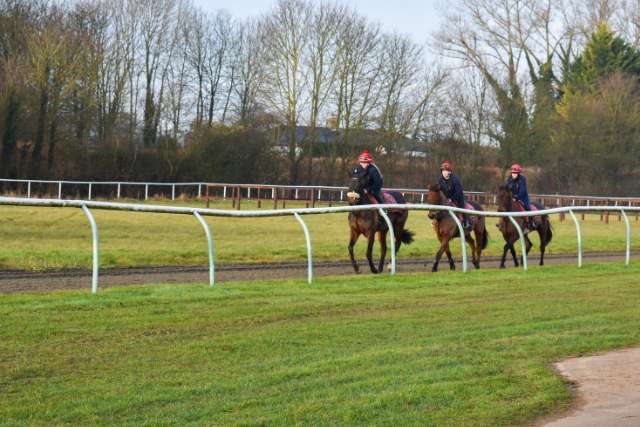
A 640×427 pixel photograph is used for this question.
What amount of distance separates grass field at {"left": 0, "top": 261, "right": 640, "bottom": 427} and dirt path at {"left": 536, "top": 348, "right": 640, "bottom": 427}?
0.49ft

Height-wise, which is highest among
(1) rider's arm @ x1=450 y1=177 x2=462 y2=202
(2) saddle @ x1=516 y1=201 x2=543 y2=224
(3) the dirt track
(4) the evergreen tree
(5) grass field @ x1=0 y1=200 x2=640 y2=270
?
(4) the evergreen tree

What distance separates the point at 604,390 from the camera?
13.8ft

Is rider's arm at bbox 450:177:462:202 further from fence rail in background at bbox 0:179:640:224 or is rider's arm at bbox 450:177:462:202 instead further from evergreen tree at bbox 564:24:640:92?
evergreen tree at bbox 564:24:640:92

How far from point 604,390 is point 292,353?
6.55 ft

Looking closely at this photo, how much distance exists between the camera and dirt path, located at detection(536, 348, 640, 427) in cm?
359

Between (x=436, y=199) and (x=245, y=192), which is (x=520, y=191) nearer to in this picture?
(x=436, y=199)

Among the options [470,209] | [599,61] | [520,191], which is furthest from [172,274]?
[599,61]

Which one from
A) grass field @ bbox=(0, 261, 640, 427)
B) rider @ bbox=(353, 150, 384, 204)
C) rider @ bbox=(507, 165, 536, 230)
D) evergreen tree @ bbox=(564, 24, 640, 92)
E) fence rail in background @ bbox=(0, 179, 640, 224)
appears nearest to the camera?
grass field @ bbox=(0, 261, 640, 427)

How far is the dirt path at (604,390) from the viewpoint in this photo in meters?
3.59

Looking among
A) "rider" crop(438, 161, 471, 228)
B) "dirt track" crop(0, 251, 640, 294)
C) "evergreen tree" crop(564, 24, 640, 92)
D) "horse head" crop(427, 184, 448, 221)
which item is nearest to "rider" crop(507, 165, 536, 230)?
"dirt track" crop(0, 251, 640, 294)

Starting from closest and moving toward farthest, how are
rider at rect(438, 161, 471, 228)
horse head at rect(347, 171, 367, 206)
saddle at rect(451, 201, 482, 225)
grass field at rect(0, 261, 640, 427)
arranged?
grass field at rect(0, 261, 640, 427) < horse head at rect(347, 171, 367, 206) < rider at rect(438, 161, 471, 228) < saddle at rect(451, 201, 482, 225)

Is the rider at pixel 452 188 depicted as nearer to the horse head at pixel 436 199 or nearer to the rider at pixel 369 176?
the horse head at pixel 436 199

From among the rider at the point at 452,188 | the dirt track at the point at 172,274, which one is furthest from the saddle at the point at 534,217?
the rider at the point at 452,188

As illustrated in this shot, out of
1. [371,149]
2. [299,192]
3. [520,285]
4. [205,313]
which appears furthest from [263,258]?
[371,149]
